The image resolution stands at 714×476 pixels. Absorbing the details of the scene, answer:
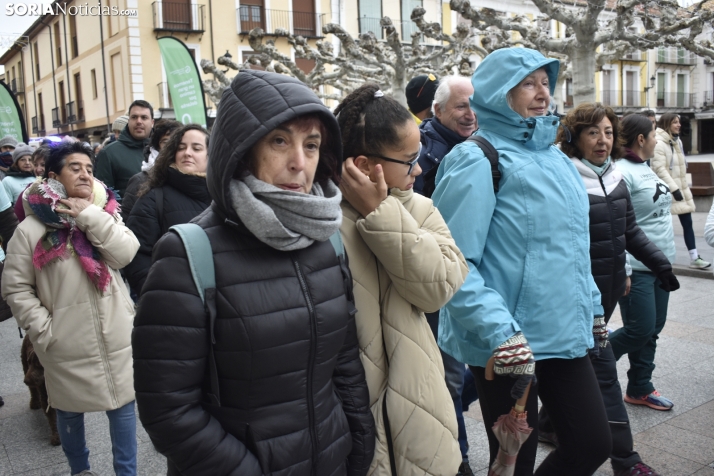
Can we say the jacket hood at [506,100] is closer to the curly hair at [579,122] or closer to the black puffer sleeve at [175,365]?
the curly hair at [579,122]

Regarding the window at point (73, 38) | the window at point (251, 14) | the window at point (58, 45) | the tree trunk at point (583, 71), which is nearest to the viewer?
the tree trunk at point (583, 71)

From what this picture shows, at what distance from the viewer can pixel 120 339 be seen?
3326 millimetres

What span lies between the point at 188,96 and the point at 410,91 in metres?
5.88

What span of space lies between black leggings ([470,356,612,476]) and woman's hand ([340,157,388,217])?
100 cm

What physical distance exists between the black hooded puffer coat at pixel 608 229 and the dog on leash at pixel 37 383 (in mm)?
3464

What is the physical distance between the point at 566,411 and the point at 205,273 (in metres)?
1.66

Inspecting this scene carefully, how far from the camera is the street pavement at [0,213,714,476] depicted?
12.1 feet

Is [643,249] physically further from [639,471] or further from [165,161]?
[165,161]

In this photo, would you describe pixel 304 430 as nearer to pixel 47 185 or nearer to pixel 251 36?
pixel 47 185

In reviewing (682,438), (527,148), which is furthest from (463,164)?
(682,438)

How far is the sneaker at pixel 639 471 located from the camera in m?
3.27

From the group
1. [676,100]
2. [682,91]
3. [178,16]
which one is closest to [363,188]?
[178,16]

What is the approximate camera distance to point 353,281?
1.97m

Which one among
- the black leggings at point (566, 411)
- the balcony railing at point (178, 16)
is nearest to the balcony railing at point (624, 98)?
the balcony railing at point (178, 16)
